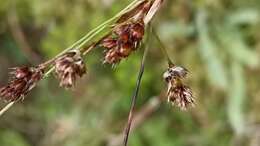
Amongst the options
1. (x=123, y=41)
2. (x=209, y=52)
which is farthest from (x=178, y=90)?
(x=209, y=52)

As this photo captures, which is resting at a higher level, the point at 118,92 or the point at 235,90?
the point at 118,92

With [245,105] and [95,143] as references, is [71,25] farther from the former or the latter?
[245,105]

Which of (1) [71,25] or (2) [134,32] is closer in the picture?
(2) [134,32]

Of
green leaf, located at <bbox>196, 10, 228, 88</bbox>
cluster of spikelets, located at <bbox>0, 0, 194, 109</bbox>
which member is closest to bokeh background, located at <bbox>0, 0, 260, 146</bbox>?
green leaf, located at <bbox>196, 10, 228, 88</bbox>

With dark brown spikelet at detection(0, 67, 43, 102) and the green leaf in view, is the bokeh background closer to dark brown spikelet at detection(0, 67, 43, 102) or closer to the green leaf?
the green leaf

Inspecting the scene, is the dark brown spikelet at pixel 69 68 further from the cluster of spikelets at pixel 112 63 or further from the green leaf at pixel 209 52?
the green leaf at pixel 209 52

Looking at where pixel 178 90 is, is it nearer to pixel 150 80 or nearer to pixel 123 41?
pixel 123 41

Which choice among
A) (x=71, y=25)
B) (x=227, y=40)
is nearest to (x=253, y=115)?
(x=227, y=40)
